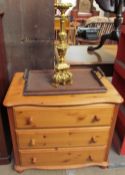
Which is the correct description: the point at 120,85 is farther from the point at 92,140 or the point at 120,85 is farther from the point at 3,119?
the point at 3,119

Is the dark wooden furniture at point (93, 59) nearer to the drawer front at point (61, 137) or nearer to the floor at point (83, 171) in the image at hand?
the drawer front at point (61, 137)

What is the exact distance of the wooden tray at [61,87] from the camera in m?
1.09

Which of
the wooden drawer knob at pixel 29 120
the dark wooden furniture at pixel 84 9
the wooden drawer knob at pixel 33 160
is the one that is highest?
the dark wooden furniture at pixel 84 9

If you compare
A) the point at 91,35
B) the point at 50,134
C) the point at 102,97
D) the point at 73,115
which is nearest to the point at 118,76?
the point at 102,97

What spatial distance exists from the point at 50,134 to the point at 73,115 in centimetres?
19

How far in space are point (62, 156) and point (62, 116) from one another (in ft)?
1.10

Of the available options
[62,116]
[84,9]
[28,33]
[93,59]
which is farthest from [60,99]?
[84,9]

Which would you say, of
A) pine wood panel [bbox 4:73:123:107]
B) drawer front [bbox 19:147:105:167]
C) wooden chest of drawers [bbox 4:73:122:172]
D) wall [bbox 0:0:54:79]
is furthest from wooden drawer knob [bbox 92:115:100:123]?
wall [bbox 0:0:54:79]

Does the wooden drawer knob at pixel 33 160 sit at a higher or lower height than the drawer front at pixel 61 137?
lower

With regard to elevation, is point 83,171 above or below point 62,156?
below

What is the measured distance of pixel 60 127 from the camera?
1121mm

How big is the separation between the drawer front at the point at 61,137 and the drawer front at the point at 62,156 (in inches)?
1.8

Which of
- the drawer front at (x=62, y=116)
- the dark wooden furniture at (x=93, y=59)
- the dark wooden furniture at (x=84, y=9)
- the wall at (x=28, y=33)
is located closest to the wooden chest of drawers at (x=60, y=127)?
the drawer front at (x=62, y=116)

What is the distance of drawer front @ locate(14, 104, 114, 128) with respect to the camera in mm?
1055
